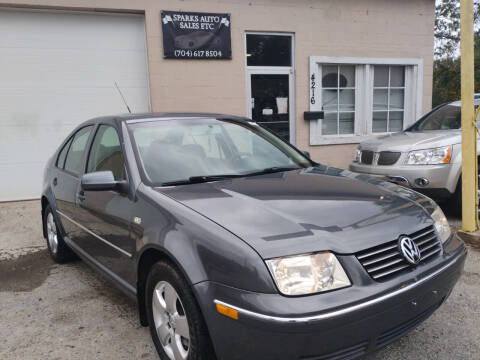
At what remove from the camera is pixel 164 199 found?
2324 mm

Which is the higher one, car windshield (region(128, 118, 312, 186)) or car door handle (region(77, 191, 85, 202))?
car windshield (region(128, 118, 312, 186))

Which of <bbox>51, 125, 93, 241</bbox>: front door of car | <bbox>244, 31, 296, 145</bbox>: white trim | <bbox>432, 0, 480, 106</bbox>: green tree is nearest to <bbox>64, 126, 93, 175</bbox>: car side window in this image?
<bbox>51, 125, 93, 241</bbox>: front door of car

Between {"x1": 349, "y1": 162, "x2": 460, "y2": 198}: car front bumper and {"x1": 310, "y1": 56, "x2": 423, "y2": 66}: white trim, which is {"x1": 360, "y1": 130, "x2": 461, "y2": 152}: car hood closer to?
{"x1": 349, "y1": 162, "x2": 460, "y2": 198}: car front bumper

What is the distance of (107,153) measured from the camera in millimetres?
3113

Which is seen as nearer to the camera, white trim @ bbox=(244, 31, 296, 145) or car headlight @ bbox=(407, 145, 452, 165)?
car headlight @ bbox=(407, 145, 452, 165)

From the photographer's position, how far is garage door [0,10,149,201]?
6.77 metres

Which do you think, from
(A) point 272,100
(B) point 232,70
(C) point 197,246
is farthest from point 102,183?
(A) point 272,100

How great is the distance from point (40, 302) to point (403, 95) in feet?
27.1

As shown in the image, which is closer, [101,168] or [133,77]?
[101,168]

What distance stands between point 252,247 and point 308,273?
0.27 meters

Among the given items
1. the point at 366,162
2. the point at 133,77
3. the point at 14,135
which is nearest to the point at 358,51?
the point at 366,162

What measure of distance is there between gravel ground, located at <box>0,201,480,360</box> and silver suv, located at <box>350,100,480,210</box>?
39.5 inches

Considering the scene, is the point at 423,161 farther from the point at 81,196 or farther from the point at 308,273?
the point at 81,196

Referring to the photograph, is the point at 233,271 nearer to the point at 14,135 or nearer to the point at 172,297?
the point at 172,297
